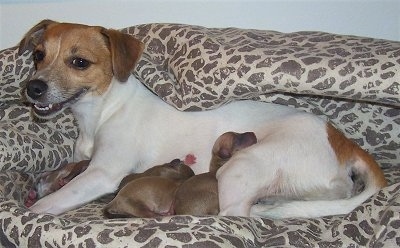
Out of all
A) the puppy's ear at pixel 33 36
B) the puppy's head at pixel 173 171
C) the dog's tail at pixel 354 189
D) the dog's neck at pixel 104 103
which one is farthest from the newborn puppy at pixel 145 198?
the puppy's ear at pixel 33 36

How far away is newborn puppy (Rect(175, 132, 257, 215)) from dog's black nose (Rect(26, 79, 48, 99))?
0.69 metres

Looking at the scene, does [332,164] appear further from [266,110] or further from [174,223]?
[174,223]

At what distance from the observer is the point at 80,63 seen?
2812mm

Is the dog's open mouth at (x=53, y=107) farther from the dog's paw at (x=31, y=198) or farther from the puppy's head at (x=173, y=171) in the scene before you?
the puppy's head at (x=173, y=171)

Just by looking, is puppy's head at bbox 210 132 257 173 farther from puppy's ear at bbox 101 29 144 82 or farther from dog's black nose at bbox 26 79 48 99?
dog's black nose at bbox 26 79 48 99

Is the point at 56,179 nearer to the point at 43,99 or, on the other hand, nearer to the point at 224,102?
the point at 43,99

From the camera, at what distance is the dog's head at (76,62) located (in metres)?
2.76

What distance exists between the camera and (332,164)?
2.60m

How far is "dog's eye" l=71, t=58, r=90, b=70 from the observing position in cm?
280

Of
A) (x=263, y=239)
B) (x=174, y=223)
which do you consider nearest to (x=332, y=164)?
(x=263, y=239)

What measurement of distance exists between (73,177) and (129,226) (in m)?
0.90

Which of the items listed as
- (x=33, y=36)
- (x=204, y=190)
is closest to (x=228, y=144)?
(x=204, y=190)

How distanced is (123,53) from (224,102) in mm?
471

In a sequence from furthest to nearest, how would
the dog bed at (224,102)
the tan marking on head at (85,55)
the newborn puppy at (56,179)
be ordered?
the newborn puppy at (56,179) → the tan marking on head at (85,55) → the dog bed at (224,102)
